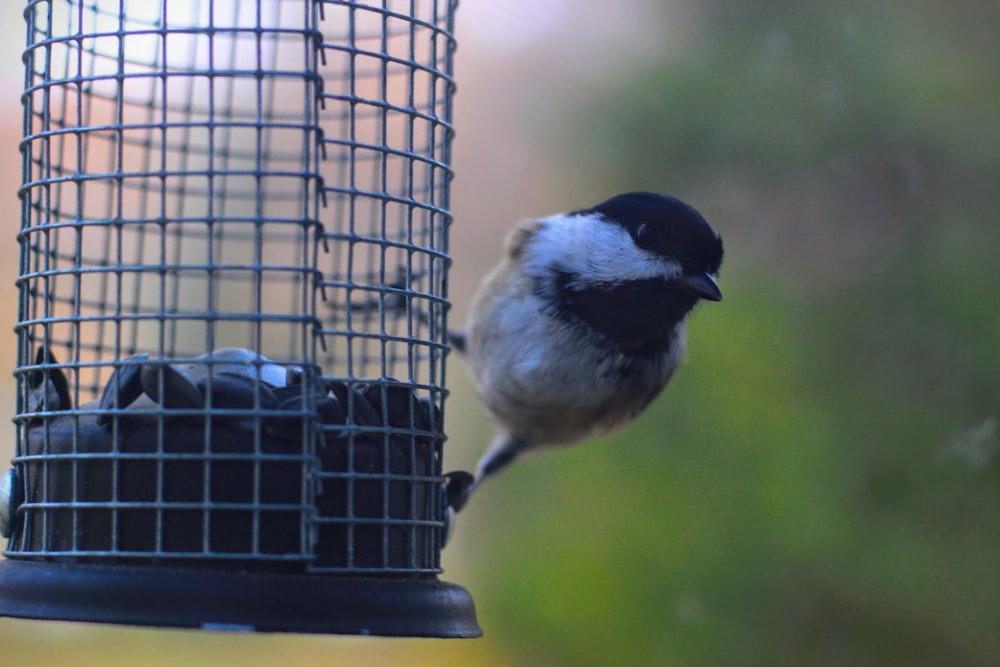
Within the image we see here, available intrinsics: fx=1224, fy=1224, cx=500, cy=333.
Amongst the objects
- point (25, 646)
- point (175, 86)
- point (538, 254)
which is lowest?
point (25, 646)

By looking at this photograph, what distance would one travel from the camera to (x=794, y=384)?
16.4 feet

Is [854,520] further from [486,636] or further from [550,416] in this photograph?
[486,636]

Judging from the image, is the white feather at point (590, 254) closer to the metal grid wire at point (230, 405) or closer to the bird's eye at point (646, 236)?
the bird's eye at point (646, 236)

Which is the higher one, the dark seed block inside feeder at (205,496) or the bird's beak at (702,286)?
the bird's beak at (702,286)

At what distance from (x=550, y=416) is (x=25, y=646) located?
10.4 feet

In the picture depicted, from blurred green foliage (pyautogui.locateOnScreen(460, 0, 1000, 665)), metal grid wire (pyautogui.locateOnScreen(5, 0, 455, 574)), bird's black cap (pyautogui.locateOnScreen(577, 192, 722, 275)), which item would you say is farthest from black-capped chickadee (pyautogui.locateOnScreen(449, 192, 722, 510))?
metal grid wire (pyautogui.locateOnScreen(5, 0, 455, 574))

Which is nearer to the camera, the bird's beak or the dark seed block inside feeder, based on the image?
the dark seed block inside feeder

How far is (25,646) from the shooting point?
20.0ft

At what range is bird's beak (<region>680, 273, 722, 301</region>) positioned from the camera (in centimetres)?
384

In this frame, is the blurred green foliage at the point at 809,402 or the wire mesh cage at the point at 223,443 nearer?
the wire mesh cage at the point at 223,443

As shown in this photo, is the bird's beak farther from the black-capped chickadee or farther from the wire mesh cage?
the wire mesh cage

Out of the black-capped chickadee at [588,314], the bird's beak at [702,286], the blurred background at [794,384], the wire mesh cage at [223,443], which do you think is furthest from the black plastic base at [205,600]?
the blurred background at [794,384]

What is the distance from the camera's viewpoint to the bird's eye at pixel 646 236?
3.99 metres

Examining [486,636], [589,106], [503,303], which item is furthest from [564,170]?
[486,636]
